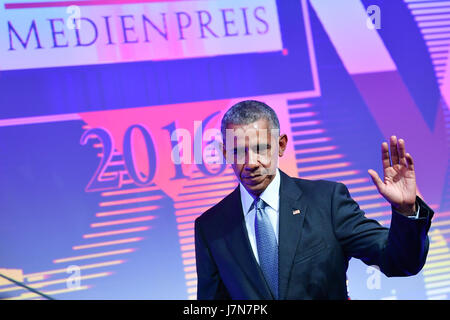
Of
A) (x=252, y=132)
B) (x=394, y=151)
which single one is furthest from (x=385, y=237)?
(x=252, y=132)

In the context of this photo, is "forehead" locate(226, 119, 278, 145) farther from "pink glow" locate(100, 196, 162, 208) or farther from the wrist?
"pink glow" locate(100, 196, 162, 208)

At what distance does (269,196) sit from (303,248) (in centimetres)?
21

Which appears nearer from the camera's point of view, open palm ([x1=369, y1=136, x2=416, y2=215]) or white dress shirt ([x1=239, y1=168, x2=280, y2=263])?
open palm ([x1=369, y1=136, x2=416, y2=215])

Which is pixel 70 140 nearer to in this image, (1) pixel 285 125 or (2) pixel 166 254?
(2) pixel 166 254

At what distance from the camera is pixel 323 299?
1922mm

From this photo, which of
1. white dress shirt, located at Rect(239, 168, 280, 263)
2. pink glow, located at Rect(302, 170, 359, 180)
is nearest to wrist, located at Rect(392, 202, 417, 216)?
white dress shirt, located at Rect(239, 168, 280, 263)

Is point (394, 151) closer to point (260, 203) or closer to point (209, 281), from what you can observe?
point (260, 203)

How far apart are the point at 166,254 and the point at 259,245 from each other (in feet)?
5.60

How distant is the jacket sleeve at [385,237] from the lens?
172 cm

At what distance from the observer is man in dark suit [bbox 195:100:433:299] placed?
1.90m

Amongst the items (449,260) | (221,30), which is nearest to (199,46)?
(221,30)

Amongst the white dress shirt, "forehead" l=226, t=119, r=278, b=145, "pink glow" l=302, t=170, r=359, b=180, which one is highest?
"pink glow" l=302, t=170, r=359, b=180

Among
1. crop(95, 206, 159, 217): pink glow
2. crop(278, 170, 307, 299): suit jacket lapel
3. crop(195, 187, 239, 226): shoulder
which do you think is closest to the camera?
crop(278, 170, 307, 299): suit jacket lapel

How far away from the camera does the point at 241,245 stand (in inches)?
78.2
